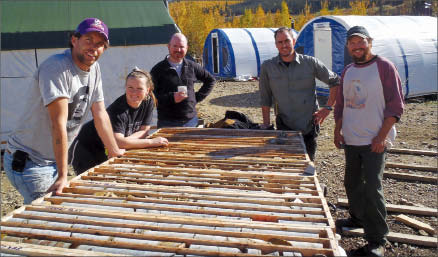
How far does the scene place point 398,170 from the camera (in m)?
7.11

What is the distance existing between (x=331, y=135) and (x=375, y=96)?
6.35m

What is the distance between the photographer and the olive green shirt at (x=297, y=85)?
4.62m

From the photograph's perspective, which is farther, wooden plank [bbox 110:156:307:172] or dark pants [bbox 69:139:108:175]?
dark pants [bbox 69:139:108:175]

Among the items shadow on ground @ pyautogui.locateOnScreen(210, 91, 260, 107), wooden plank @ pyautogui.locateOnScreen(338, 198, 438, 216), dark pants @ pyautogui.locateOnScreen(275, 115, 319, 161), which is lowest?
wooden plank @ pyautogui.locateOnScreen(338, 198, 438, 216)

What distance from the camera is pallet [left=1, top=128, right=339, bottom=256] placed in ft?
6.58

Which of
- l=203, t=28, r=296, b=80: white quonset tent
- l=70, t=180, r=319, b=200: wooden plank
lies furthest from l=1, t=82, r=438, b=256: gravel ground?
l=203, t=28, r=296, b=80: white quonset tent

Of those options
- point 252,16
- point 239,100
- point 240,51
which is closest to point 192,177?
point 239,100

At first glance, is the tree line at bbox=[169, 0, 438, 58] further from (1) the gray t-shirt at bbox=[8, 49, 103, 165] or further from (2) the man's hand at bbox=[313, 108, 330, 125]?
(1) the gray t-shirt at bbox=[8, 49, 103, 165]

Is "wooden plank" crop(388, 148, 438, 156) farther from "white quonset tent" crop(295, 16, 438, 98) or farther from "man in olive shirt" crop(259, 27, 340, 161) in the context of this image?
"white quonset tent" crop(295, 16, 438, 98)

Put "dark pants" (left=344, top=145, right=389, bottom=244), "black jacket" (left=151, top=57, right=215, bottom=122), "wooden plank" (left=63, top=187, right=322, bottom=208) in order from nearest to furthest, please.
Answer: "wooden plank" (left=63, top=187, right=322, bottom=208) → "dark pants" (left=344, top=145, right=389, bottom=244) → "black jacket" (left=151, top=57, right=215, bottom=122)

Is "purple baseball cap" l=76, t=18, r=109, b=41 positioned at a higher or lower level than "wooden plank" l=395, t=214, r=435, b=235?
higher

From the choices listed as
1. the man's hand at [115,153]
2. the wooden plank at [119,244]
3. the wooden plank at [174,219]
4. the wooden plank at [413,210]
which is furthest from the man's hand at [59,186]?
the wooden plank at [413,210]

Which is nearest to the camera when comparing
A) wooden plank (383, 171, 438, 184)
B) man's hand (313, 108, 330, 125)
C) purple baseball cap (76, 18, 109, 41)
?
purple baseball cap (76, 18, 109, 41)

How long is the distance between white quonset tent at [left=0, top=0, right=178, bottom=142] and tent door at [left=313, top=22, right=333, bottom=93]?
22.2ft
